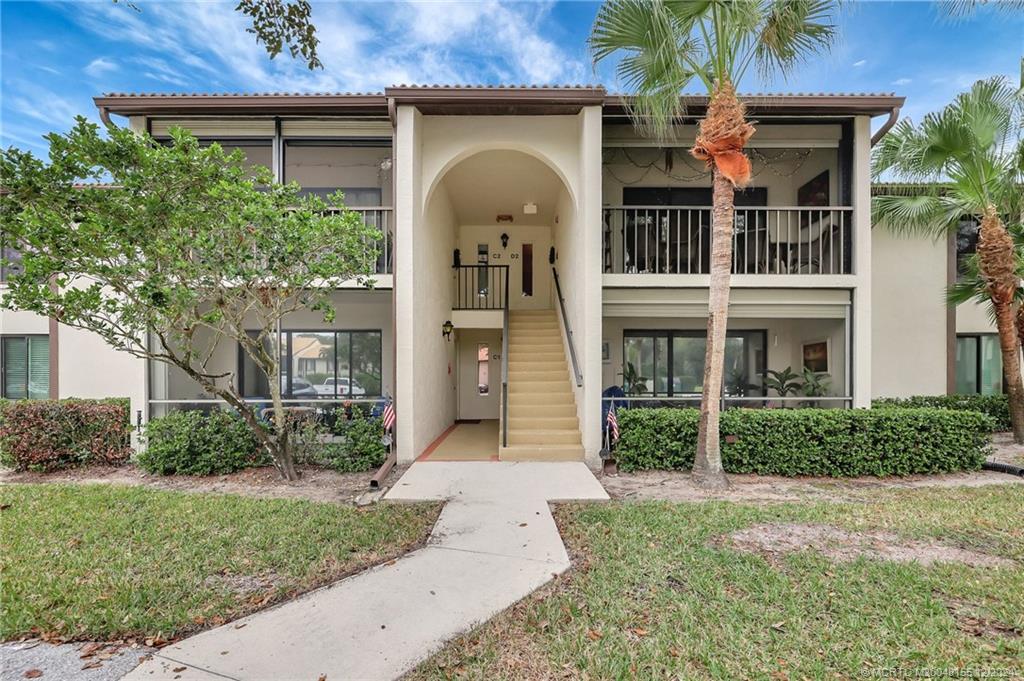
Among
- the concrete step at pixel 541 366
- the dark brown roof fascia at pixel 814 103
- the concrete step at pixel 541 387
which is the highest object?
the dark brown roof fascia at pixel 814 103

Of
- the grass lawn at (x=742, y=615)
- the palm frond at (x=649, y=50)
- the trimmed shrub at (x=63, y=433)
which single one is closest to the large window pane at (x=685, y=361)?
the palm frond at (x=649, y=50)

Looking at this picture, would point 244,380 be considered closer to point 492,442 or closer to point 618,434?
point 492,442

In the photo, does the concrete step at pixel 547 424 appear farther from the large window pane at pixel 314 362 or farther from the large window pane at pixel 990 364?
the large window pane at pixel 990 364

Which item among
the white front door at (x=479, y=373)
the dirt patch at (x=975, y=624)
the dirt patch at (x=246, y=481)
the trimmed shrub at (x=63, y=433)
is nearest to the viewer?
the dirt patch at (x=975, y=624)

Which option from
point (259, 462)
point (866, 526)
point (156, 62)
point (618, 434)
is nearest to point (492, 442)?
point (618, 434)

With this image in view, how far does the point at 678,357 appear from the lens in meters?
11.6

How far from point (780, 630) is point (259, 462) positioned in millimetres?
7187

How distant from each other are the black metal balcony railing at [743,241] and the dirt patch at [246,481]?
20.1ft

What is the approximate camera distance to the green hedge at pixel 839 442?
278 inches

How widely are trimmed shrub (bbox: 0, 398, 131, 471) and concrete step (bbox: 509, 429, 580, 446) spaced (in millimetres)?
6151

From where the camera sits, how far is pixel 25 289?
5164 mm

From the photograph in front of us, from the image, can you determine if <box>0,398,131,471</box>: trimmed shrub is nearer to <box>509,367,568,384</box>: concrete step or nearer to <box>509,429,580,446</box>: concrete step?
<box>509,429,580,446</box>: concrete step

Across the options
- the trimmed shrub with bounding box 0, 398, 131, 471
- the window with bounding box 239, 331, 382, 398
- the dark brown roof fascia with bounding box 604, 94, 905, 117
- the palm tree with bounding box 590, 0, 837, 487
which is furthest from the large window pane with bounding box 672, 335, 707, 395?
the trimmed shrub with bounding box 0, 398, 131, 471

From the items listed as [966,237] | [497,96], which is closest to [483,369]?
[497,96]
